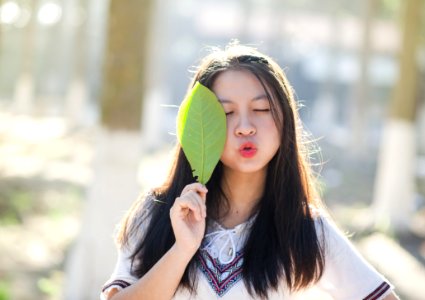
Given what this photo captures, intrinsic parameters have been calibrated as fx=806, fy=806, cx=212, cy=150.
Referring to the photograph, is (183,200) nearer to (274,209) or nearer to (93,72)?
(274,209)

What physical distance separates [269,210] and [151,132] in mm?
18171

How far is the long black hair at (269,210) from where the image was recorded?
210 cm

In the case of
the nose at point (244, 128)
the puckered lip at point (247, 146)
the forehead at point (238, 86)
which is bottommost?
the puckered lip at point (247, 146)

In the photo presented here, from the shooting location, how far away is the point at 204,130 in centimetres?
205

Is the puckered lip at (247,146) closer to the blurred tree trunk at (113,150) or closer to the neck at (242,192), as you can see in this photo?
the neck at (242,192)

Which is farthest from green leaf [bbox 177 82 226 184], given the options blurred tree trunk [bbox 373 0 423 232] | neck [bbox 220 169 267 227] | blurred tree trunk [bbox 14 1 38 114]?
blurred tree trunk [bbox 14 1 38 114]

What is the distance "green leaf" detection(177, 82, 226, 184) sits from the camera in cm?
206

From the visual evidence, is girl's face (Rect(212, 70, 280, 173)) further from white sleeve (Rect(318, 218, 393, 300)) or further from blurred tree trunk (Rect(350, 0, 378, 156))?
blurred tree trunk (Rect(350, 0, 378, 156))

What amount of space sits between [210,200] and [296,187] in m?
0.24

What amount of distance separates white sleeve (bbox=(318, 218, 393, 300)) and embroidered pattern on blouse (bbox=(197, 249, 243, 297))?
239 millimetres

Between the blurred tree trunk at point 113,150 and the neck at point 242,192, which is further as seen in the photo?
the blurred tree trunk at point 113,150

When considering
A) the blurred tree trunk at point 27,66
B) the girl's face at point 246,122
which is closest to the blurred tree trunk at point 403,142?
the girl's face at point 246,122

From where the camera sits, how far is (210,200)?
2.24 metres

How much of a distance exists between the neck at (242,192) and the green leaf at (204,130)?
175 millimetres
